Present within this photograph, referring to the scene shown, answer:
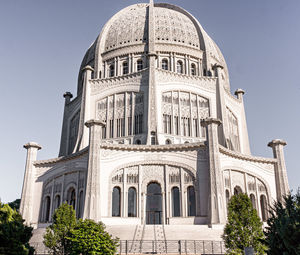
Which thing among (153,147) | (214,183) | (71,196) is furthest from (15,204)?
(214,183)

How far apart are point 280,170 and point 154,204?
13.5m

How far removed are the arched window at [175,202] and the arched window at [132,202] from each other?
3373 millimetres

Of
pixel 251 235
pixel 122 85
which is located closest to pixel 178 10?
pixel 122 85

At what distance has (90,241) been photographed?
18625mm

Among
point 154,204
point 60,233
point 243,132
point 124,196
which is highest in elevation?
point 243,132

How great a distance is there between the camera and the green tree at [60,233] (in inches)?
835

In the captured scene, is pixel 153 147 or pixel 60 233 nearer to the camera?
pixel 60 233

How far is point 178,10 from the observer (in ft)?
169

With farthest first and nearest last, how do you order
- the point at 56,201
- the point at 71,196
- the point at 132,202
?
1. the point at 56,201
2. the point at 71,196
3. the point at 132,202

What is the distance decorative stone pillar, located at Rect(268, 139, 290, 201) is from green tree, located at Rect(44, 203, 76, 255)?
2100cm

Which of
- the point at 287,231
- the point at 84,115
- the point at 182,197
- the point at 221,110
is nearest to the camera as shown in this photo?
the point at 287,231

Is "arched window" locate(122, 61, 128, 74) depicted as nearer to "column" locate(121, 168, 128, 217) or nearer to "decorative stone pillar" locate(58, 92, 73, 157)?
"decorative stone pillar" locate(58, 92, 73, 157)

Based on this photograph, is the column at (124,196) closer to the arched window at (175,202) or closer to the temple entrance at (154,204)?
the temple entrance at (154,204)

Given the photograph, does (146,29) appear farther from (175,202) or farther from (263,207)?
(263,207)
